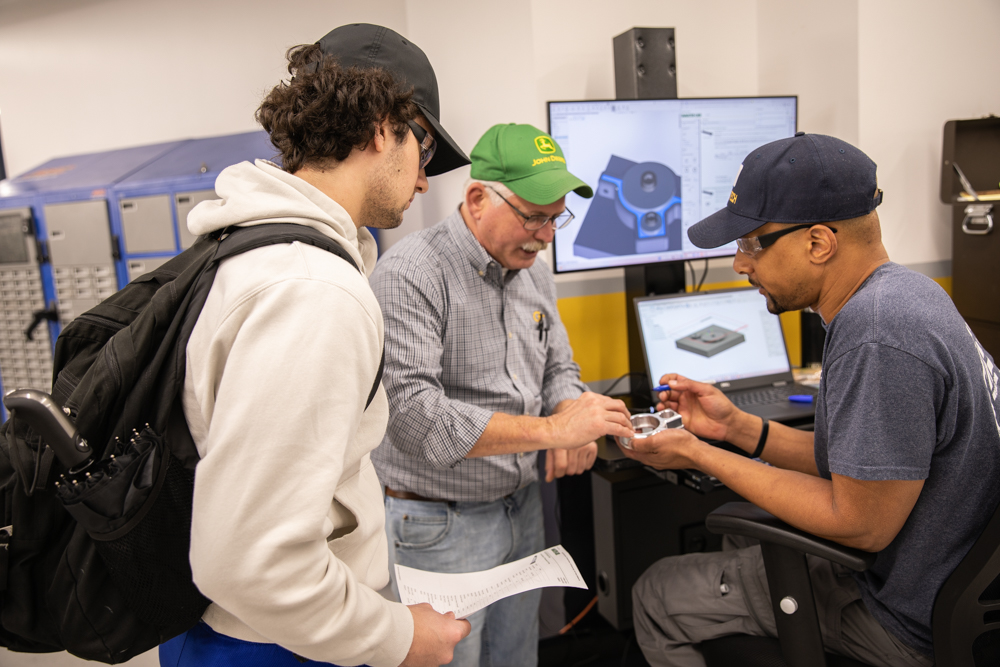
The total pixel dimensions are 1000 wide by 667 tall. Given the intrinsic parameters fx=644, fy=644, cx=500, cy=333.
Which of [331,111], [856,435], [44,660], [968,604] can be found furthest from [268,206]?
[44,660]

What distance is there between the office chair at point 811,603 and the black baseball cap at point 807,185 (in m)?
0.56

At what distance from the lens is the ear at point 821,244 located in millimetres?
1189

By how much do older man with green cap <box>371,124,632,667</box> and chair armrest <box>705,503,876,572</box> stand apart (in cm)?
28

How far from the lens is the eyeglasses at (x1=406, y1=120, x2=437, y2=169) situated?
104 cm

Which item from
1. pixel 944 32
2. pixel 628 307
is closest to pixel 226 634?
pixel 628 307

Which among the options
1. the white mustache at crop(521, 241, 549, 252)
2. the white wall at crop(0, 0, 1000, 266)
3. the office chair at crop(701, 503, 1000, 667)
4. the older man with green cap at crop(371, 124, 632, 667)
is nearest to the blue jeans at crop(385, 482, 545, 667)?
the older man with green cap at crop(371, 124, 632, 667)

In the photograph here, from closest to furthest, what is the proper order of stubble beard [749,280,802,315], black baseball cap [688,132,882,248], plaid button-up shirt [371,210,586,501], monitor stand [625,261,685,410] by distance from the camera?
black baseball cap [688,132,882,248]
stubble beard [749,280,802,315]
plaid button-up shirt [371,210,586,501]
monitor stand [625,261,685,410]

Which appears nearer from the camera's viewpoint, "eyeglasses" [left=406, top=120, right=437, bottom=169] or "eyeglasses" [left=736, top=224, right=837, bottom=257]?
"eyeglasses" [left=406, top=120, right=437, bottom=169]

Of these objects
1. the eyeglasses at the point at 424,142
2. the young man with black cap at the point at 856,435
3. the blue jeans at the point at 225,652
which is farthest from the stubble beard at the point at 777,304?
the blue jeans at the point at 225,652

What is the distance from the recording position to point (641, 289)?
2277 millimetres

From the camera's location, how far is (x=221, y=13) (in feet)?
10.4

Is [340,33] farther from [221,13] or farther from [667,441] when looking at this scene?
[221,13]

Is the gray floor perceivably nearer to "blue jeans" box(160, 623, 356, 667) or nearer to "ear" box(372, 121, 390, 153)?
"blue jeans" box(160, 623, 356, 667)

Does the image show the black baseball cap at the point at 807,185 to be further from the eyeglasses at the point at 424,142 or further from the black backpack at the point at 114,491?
the black backpack at the point at 114,491
